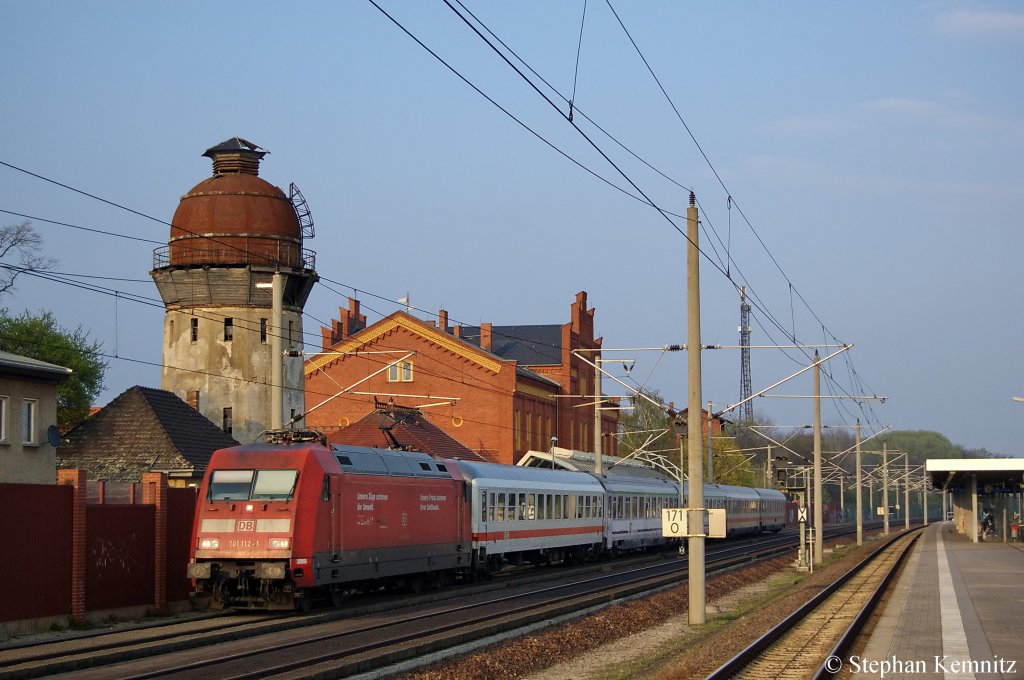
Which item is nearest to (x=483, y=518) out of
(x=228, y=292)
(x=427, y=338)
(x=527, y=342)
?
(x=228, y=292)

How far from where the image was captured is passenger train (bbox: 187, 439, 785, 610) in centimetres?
2298

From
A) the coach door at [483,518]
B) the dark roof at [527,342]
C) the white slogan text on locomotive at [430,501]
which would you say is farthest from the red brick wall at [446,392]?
the white slogan text on locomotive at [430,501]

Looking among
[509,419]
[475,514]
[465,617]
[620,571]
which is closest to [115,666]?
[465,617]

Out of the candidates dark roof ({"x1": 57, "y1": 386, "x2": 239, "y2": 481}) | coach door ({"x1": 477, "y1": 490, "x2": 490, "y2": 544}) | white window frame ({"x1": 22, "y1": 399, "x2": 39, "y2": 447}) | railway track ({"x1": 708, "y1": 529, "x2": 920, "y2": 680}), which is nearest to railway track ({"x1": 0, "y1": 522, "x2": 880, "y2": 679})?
coach door ({"x1": 477, "y1": 490, "x2": 490, "y2": 544})

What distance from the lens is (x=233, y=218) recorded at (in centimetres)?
5066

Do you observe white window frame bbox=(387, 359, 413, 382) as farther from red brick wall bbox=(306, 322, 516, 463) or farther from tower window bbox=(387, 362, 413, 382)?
red brick wall bbox=(306, 322, 516, 463)

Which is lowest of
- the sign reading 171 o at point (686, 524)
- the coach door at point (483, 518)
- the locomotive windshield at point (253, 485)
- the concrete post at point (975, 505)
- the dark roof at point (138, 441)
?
the concrete post at point (975, 505)

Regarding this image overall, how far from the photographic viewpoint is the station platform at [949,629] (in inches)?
607

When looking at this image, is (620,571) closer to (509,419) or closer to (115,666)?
(115,666)

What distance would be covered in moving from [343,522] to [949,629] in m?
11.2

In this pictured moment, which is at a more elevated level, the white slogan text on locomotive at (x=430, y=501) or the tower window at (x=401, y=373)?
the tower window at (x=401, y=373)

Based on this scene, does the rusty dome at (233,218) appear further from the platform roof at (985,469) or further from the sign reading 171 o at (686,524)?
the sign reading 171 o at (686,524)

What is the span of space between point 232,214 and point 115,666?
35.8 metres

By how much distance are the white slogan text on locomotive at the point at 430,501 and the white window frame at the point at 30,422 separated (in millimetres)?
11278
